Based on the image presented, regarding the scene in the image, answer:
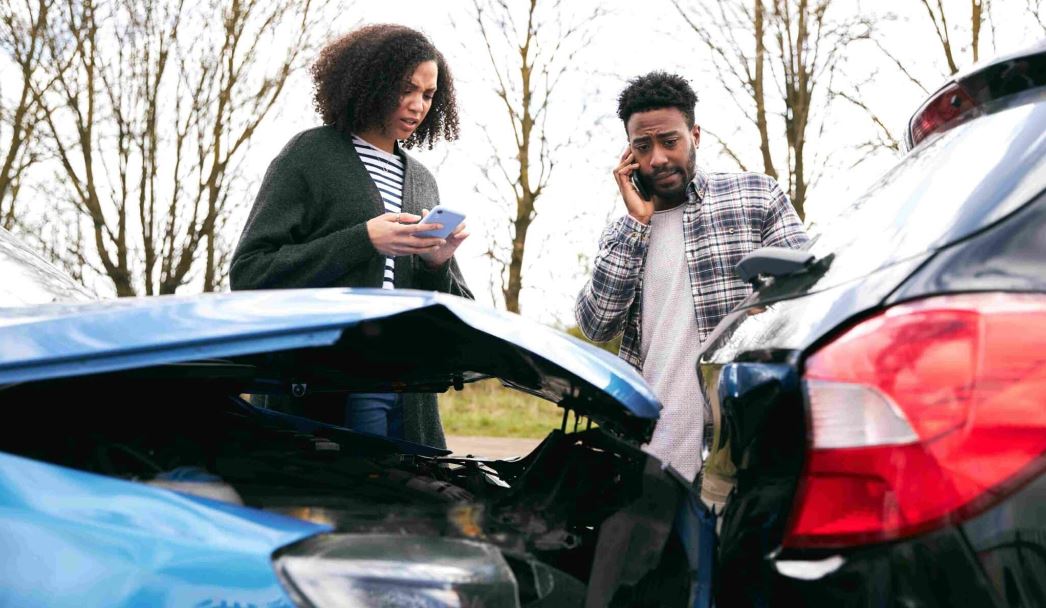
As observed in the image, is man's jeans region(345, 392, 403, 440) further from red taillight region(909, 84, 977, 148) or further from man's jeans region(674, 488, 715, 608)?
red taillight region(909, 84, 977, 148)

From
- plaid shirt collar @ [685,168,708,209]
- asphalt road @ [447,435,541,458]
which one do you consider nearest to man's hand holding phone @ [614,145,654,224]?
plaid shirt collar @ [685,168,708,209]

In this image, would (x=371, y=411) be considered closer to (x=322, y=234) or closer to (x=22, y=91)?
(x=322, y=234)

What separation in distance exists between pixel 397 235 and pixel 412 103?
61 centimetres

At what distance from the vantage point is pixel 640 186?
305cm

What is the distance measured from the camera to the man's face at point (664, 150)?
3.00 metres

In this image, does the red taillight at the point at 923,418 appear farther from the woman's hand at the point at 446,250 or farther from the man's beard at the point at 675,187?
the man's beard at the point at 675,187

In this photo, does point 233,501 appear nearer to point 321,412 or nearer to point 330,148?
point 321,412

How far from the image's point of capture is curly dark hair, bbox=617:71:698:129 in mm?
3064

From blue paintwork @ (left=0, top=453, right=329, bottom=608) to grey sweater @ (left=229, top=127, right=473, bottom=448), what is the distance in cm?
141

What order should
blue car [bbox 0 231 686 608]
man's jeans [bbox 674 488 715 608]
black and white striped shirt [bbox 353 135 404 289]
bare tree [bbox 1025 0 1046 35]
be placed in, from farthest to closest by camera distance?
bare tree [bbox 1025 0 1046 35], black and white striped shirt [bbox 353 135 404 289], man's jeans [bbox 674 488 715 608], blue car [bbox 0 231 686 608]

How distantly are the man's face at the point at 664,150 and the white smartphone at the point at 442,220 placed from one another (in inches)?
30.4

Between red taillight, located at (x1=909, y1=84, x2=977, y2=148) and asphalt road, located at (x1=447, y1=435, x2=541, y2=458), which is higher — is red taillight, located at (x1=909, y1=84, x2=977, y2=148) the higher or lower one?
the higher one

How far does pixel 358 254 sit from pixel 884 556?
178cm

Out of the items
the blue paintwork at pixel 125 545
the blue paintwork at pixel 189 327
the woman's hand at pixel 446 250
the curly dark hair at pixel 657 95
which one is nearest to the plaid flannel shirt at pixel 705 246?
the curly dark hair at pixel 657 95
